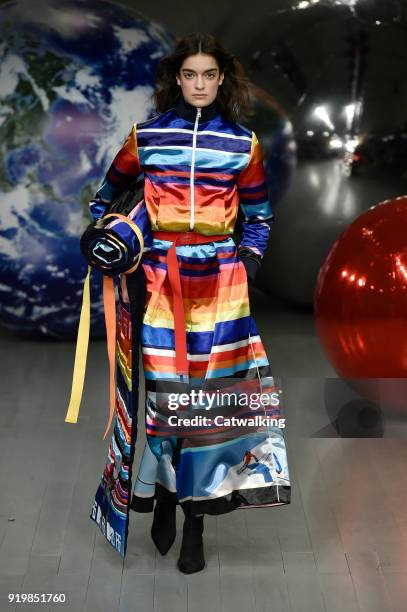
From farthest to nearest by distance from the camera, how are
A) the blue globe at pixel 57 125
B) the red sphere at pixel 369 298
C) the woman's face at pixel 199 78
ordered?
the blue globe at pixel 57 125, the red sphere at pixel 369 298, the woman's face at pixel 199 78

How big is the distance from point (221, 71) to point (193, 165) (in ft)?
0.86

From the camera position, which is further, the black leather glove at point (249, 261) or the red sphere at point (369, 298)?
the red sphere at point (369, 298)

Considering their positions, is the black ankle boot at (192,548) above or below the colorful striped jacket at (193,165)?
below

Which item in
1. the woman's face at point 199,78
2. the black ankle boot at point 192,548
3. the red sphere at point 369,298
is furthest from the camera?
the red sphere at point 369,298

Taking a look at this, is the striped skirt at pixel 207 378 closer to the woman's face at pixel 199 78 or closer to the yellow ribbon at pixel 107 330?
the yellow ribbon at pixel 107 330

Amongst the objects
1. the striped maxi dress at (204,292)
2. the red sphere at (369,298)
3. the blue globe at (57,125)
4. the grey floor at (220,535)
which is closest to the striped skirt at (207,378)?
the striped maxi dress at (204,292)

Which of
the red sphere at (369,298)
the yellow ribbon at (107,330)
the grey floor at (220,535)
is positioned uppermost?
the yellow ribbon at (107,330)

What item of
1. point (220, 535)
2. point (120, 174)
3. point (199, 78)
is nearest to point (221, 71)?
point (199, 78)

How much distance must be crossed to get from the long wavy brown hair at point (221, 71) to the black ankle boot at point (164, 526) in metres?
1.06

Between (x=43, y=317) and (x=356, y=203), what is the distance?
1448 millimetres

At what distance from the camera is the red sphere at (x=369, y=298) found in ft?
11.4

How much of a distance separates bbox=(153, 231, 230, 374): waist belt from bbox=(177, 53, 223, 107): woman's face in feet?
1.09

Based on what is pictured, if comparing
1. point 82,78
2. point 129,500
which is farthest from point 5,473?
point 82,78

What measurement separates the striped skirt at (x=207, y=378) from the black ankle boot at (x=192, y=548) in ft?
0.17
